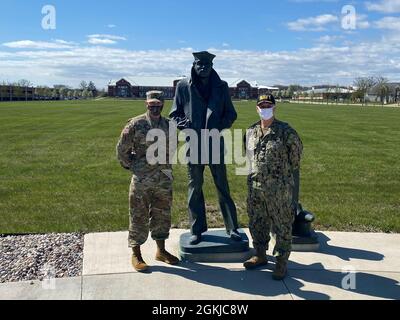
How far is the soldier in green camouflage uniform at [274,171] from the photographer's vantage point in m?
4.56

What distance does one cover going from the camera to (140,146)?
487 centimetres

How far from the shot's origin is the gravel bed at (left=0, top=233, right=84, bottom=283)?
482 centimetres

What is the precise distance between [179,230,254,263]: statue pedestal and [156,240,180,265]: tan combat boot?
15 centimetres

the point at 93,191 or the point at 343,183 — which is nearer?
the point at 93,191

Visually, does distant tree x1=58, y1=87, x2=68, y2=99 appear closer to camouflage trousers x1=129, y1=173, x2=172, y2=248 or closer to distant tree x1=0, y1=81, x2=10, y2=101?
distant tree x1=0, y1=81, x2=10, y2=101

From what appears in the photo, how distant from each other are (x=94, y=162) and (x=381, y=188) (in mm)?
7627

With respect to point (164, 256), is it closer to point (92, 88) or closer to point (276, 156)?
point (276, 156)

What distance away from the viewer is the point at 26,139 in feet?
58.6

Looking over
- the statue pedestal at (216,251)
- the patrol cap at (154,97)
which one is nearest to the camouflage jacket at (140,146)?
the patrol cap at (154,97)

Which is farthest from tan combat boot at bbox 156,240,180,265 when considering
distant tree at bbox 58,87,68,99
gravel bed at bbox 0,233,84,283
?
distant tree at bbox 58,87,68,99
